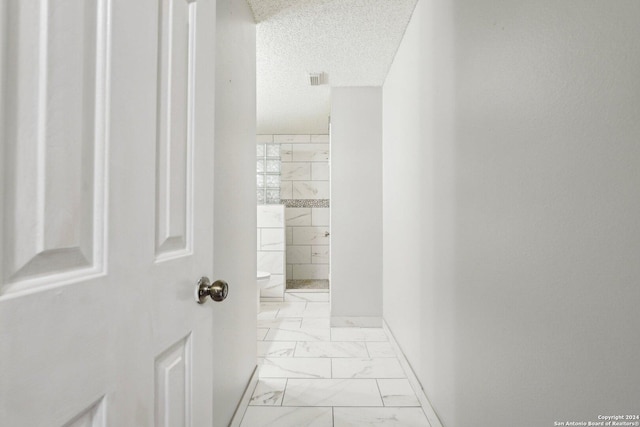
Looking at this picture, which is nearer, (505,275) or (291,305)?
(505,275)

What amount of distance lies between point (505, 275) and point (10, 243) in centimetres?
108

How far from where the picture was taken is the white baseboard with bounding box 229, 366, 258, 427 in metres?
1.66

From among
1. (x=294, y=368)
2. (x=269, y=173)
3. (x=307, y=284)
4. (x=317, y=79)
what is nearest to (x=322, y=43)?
(x=317, y=79)

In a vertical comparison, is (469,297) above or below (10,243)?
below

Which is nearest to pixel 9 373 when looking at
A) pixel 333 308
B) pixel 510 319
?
pixel 510 319

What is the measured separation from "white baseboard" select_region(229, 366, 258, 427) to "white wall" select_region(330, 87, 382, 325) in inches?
50.4

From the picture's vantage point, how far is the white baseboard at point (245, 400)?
1656 millimetres

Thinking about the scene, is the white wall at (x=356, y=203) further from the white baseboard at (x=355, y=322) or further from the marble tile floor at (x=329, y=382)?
the marble tile floor at (x=329, y=382)

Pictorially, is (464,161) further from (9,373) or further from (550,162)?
(9,373)

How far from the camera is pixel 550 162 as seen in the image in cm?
81

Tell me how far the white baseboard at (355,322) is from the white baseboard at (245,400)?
4.02 ft

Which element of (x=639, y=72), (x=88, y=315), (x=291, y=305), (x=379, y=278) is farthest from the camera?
(x=291, y=305)

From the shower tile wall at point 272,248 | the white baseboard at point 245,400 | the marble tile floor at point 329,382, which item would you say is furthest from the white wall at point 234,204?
the shower tile wall at point 272,248

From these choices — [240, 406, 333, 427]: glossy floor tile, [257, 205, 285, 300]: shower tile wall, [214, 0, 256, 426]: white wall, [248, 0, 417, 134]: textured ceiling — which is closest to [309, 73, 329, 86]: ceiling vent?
[248, 0, 417, 134]: textured ceiling
